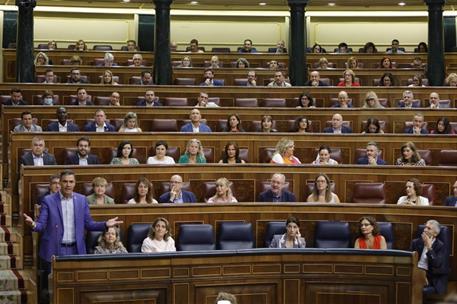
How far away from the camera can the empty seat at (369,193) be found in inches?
391

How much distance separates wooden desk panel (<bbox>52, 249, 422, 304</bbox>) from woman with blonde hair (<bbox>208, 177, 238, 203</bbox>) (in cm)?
171

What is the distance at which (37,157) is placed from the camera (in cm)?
1003

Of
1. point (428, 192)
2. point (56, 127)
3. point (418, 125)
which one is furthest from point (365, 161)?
point (56, 127)

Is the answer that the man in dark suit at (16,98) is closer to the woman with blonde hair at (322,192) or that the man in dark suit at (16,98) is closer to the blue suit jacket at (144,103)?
the blue suit jacket at (144,103)

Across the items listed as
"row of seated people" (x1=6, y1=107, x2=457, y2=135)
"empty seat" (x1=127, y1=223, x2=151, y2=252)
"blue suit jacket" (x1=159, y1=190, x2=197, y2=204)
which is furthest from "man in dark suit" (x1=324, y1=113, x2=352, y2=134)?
"empty seat" (x1=127, y1=223, x2=151, y2=252)

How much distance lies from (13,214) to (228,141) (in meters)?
2.56

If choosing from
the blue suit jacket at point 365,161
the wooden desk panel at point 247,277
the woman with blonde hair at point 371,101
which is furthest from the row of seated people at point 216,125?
the wooden desk panel at point 247,277

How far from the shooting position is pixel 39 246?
828 centimetres

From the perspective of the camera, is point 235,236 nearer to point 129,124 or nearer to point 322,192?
point 322,192

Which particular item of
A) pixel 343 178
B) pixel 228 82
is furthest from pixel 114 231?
pixel 228 82

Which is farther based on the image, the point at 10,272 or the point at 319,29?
the point at 319,29

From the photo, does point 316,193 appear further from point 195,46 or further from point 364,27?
point 364,27

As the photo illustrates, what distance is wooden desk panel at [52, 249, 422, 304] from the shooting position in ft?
23.7

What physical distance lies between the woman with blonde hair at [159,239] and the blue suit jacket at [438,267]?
2.14 m
